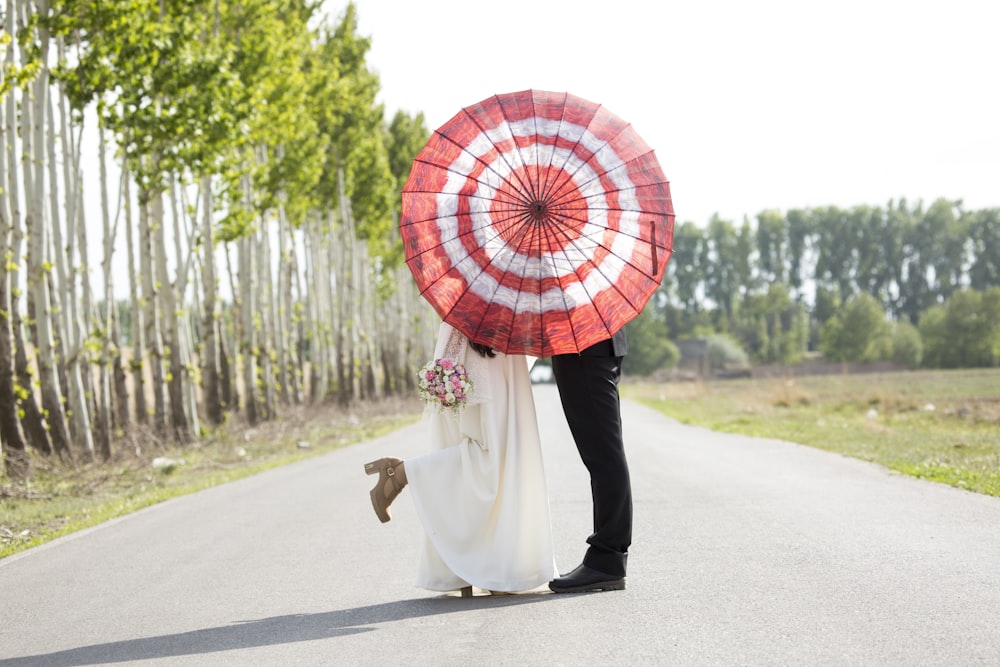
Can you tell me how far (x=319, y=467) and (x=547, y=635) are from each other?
11941 mm

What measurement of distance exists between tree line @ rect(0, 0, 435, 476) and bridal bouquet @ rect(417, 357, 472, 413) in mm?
7934

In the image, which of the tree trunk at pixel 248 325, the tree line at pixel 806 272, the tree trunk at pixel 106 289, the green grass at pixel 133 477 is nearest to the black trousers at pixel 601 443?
the green grass at pixel 133 477

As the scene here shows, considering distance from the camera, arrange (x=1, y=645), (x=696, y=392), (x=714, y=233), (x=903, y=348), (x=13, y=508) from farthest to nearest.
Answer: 1. (x=714, y=233)
2. (x=903, y=348)
3. (x=696, y=392)
4. (x=13, y=508)
5. (x=1, y=645)

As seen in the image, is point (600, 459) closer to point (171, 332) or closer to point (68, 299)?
point (68, 299)

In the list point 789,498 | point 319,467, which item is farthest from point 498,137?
point 319,467

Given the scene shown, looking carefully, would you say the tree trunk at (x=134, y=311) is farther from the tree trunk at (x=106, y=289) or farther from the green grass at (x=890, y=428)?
the green grass at (x=890, y=428)

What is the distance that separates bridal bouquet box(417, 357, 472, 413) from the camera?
605cm

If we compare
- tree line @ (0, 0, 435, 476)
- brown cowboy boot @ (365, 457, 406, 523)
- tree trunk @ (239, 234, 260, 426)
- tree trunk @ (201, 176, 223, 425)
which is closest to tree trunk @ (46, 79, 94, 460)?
tree line @ (0, 0, 435, 476)

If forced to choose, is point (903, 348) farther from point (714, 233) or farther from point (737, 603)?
point (737, 603)

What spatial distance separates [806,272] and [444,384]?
474 feet

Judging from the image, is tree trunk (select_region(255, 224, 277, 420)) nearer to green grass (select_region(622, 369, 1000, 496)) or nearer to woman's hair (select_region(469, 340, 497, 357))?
green grass (select_region(622, 369, 1000, 496))

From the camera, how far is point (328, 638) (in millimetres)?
5312

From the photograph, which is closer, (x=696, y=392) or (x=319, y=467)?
(x=319, y=467)

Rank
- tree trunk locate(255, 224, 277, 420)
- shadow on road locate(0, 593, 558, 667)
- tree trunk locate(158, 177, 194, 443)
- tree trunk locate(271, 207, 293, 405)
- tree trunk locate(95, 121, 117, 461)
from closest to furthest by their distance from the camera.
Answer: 1. shadow on road locate(0, 593, 558, 667)
2. tree trunk locate(95, 121, 117, 461)
3. tree trunk locate(158, 177, 194, 443)
4. tree trunk locate(255, 224, 277, 420)
5. tree trunk locate(271, 207, 293, 405)
